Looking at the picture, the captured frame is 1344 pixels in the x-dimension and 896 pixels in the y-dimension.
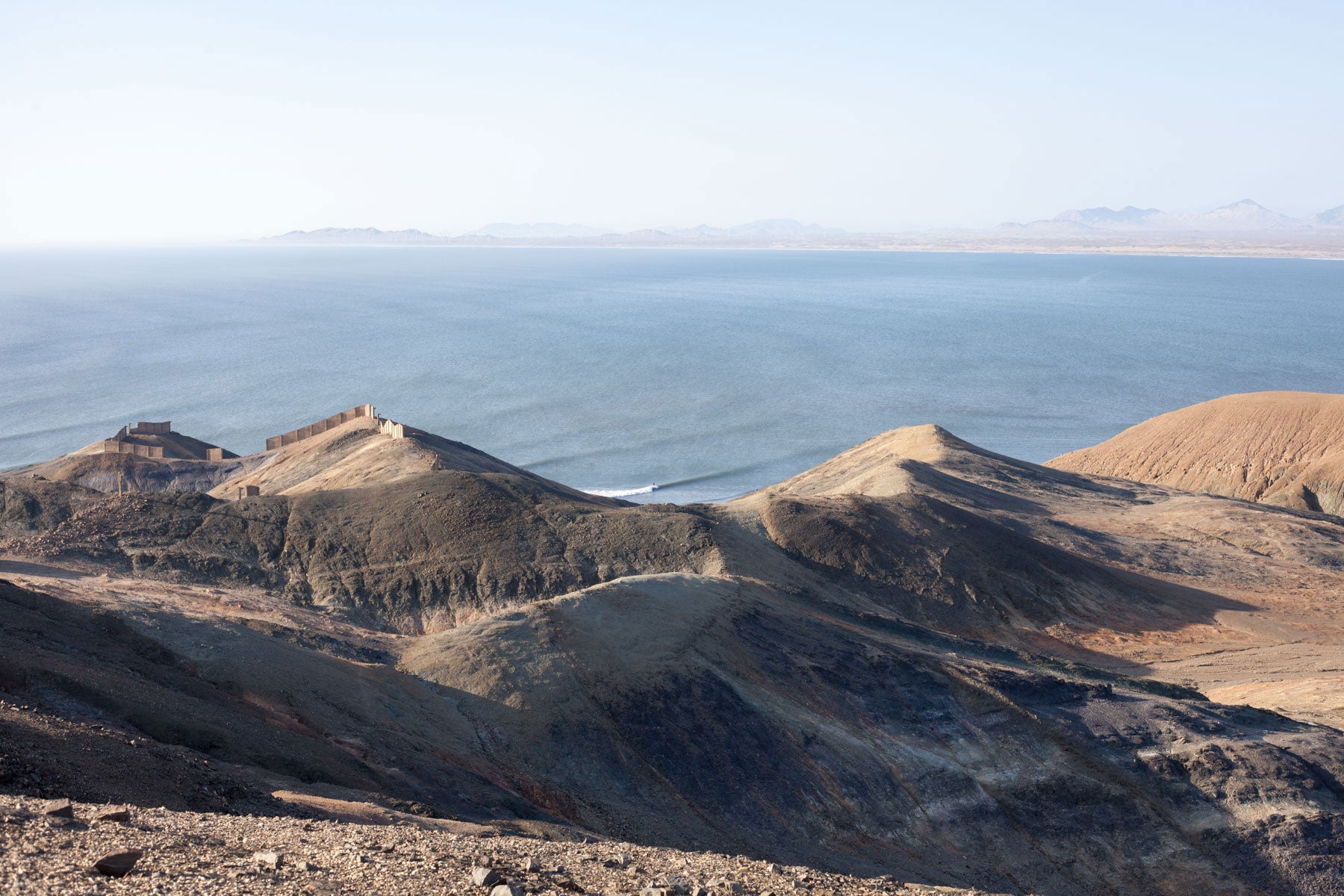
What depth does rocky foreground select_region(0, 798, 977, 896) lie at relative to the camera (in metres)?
9.70

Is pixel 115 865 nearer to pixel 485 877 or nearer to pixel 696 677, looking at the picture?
pixel 485 877

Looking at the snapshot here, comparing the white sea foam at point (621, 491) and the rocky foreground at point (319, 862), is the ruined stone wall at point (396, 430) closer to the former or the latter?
the white sea foam at point (621, 491)

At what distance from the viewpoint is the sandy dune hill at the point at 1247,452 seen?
215 ft

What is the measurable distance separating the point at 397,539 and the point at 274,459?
18440 mm

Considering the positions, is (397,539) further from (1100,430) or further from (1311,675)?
(1100,430)

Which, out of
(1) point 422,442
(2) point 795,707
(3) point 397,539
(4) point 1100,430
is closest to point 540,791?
(2) point 795,707

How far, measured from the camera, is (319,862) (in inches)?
436

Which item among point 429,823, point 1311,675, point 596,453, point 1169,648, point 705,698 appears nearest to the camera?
point 429,823

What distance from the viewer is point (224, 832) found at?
11.6 meters

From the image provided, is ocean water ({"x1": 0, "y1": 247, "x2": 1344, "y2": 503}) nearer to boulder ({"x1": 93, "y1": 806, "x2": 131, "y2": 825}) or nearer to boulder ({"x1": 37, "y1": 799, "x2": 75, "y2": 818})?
boulder ({"x1": 93, "y1": 806, "x2": 131, "y2": 825})

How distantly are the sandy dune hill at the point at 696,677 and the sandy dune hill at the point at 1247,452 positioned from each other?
81.6ft

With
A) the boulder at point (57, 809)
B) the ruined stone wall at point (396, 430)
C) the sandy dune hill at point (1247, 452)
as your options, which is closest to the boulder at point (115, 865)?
the boulder at point (57, 809)

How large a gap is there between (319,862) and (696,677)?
1369 cm

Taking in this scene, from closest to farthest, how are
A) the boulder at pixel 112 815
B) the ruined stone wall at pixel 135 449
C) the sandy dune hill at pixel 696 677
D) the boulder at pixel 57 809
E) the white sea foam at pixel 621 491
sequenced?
the boulder at pixel 57 809 < the boulder at pixel 112 815 < the sandy dune hill at pixel 696 677 < the ruined stone wall at pixel 135 449 < the white sea foam at pixel 621 491
